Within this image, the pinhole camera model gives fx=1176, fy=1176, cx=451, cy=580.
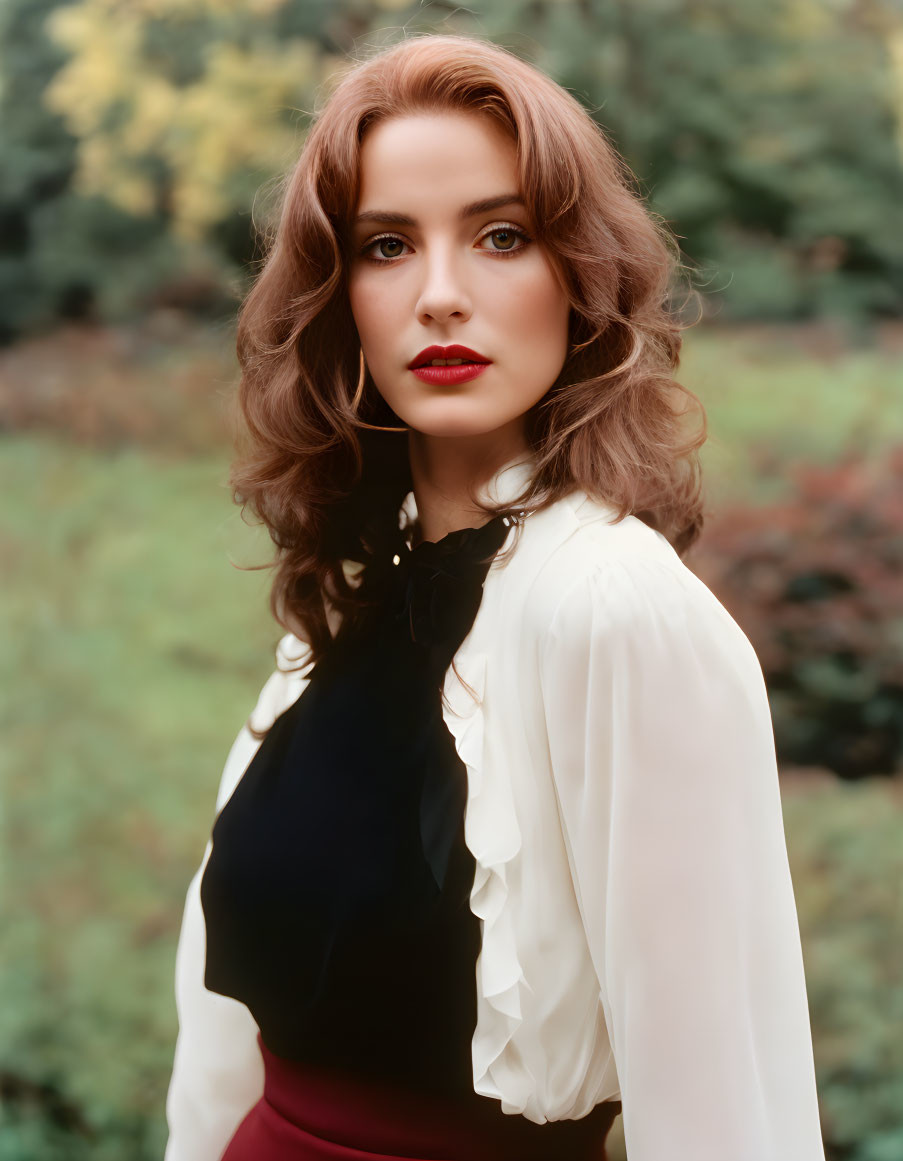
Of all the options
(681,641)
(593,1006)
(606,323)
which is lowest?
(593,1006)

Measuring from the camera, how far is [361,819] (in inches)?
52.4

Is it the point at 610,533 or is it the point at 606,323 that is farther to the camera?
the point at 606,323

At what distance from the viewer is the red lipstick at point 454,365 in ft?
4.29

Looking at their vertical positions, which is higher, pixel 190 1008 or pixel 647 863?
pixel 647 863

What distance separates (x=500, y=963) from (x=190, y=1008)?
0.64m

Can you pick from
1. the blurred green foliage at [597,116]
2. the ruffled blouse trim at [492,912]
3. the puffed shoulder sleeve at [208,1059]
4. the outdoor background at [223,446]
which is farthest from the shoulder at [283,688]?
the blurred green foliage at [597,116]

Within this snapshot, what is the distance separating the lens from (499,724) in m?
1.27

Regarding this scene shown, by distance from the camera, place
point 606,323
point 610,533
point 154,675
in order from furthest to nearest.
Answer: point 154,675 → point 606,323 → point 610,533

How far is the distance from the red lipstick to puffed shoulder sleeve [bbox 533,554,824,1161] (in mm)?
299

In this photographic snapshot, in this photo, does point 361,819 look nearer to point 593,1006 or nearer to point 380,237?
point 593,1006

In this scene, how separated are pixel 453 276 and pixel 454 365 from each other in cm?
10

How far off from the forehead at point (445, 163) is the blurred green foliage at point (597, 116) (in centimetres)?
330

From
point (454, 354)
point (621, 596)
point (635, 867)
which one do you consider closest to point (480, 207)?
point (454, 354)

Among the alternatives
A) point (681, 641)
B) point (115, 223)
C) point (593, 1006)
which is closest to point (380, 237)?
point (681, 641)
